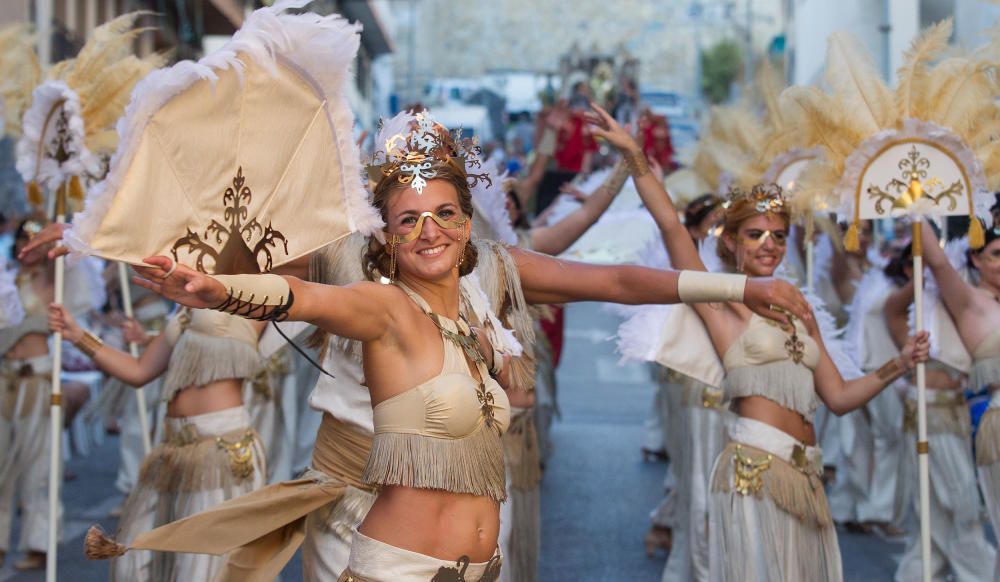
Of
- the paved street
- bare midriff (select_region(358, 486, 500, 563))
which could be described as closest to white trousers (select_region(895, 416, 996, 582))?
the paved street

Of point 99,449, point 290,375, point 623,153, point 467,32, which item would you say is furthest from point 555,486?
point 467,32

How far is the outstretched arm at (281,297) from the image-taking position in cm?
315

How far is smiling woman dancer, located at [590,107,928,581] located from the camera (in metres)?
5.57

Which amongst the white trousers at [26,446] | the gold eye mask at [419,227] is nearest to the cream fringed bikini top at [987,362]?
the gold eye mask at [419,227]

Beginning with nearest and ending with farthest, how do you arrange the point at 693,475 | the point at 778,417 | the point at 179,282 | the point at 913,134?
the point at 179,282
the point at 778,417
the point at 913,134
the point at 693,475

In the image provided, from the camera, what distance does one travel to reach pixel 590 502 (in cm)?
1059

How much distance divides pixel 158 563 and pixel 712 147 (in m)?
4.67

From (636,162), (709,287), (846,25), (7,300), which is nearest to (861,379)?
(636,162)

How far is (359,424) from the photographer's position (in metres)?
4.64

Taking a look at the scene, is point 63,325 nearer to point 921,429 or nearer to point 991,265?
point 921,429

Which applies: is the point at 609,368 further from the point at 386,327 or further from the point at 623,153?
the point at 386,327

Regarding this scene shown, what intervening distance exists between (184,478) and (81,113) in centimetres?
174

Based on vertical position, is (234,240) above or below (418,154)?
below

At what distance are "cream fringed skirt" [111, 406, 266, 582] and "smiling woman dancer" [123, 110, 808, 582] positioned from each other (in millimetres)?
2389
